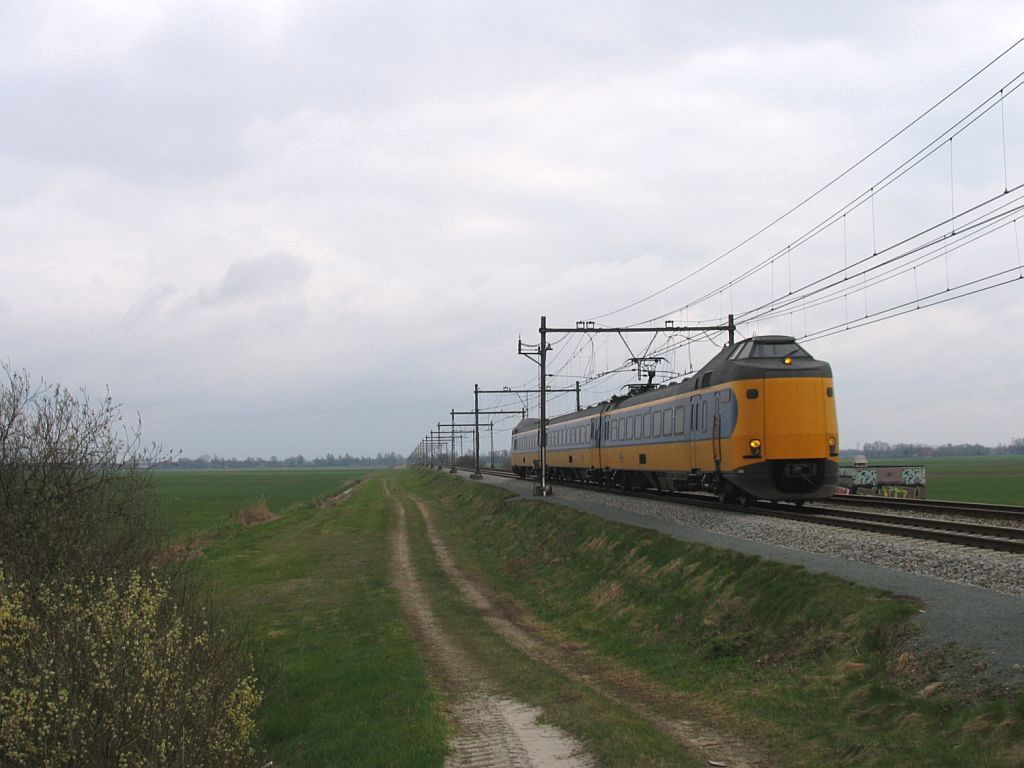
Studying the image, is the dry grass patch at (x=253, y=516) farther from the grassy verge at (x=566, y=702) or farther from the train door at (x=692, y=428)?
the grassy verge at (x=566, y=702)

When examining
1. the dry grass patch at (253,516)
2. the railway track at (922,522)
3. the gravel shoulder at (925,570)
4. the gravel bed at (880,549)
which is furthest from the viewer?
the dry grass patch at (253,516)

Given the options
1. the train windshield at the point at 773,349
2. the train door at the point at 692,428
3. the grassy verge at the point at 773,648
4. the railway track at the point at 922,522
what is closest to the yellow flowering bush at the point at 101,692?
the grassy verge at the point at 773,648

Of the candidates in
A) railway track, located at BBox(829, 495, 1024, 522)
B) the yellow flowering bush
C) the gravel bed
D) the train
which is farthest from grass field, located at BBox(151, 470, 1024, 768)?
railway track, located at BBox(829, 495, 1024, 522)

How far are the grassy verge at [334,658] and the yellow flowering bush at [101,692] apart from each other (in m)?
1.87

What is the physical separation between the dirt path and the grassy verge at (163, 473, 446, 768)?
31 centimetres

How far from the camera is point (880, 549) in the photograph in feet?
52.1

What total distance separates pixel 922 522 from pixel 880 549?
4012 mm

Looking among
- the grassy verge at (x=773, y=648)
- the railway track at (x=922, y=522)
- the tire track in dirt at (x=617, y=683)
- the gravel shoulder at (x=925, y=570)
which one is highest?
the railway track at (x=922, y=522)

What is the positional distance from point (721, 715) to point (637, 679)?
2.57 meters

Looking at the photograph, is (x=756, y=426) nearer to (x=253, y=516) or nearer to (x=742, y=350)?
(x=742, y=350)

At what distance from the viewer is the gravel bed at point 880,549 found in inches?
510

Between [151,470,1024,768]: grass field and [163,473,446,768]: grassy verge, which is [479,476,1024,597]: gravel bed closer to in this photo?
[151,470,1024,768]: grass field

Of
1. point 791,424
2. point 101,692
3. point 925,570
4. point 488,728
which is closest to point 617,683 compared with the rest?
point 488,728

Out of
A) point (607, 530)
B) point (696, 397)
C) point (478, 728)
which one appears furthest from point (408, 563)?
point (478, 728)
